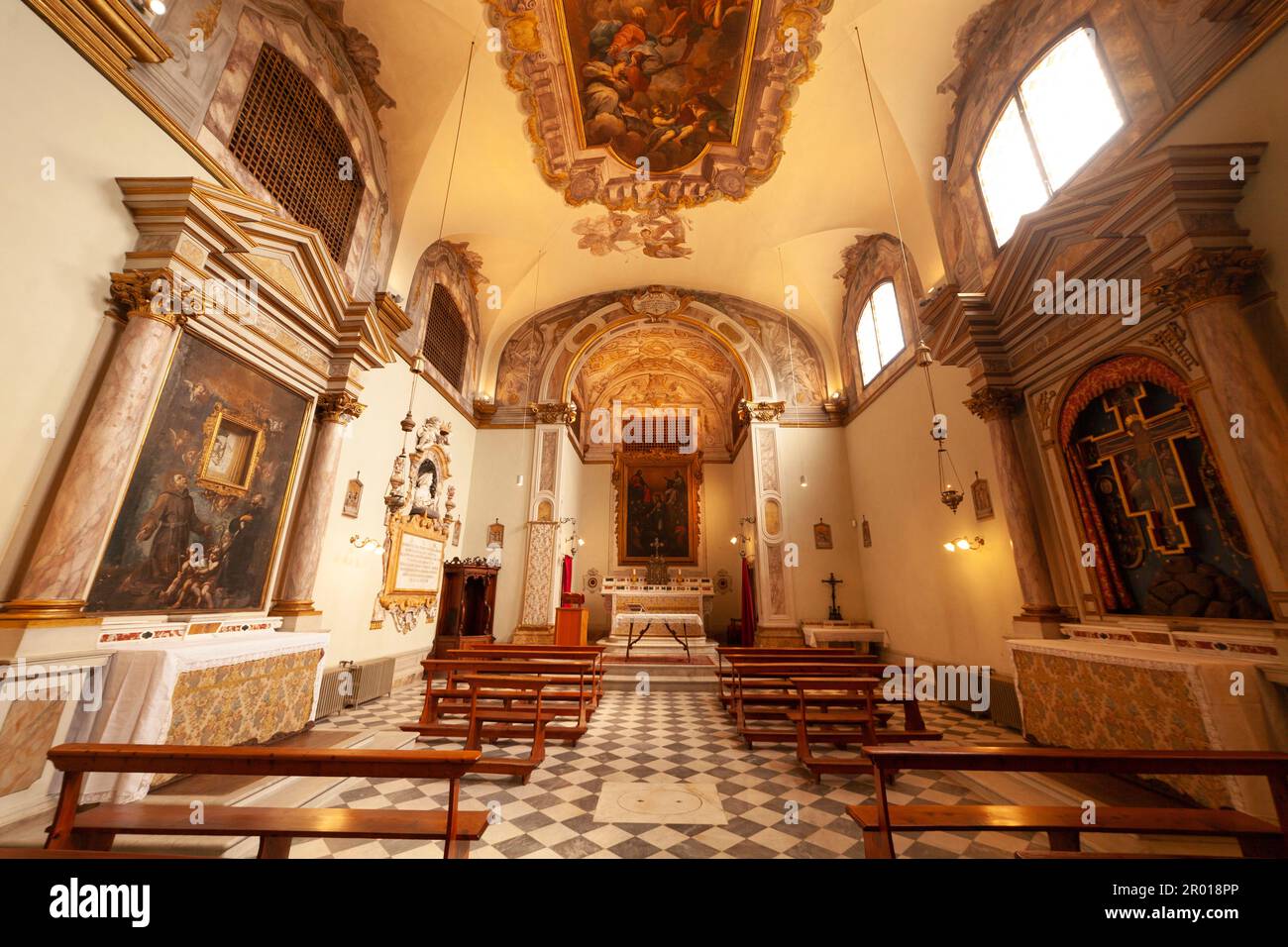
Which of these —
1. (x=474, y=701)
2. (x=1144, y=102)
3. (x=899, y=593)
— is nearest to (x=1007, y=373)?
(x=1144, y=102)

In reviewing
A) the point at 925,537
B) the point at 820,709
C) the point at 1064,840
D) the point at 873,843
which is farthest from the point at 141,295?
the point at 925,537

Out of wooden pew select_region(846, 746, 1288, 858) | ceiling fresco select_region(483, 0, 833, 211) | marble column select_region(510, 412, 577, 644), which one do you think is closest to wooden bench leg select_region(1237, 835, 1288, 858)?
wooden pew select_region(846, 746, 1288, 858)

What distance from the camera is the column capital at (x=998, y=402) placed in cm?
583

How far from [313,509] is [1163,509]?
29.5ft

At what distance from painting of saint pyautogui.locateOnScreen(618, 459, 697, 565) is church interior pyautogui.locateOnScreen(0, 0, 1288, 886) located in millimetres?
5620

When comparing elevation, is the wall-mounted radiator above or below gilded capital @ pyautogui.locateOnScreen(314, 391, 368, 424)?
below

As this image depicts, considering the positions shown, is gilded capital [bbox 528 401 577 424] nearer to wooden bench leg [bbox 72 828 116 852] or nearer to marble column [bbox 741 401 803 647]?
marble column [bbox 741 401 803 647]

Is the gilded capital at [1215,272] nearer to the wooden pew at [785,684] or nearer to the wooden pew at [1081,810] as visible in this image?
the wooden pew at [1081,810]

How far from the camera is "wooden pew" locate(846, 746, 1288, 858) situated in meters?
2.07

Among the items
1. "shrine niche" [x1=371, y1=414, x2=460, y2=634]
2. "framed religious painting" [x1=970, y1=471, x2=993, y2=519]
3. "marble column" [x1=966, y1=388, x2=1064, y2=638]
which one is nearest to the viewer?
"marble column" [x1=966, y1=388, x2=1064, y2=638]

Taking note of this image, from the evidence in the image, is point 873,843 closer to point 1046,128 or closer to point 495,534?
point 1046,128

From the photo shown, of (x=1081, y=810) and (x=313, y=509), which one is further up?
(x=313, y=509)

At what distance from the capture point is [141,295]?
3.82 metres
